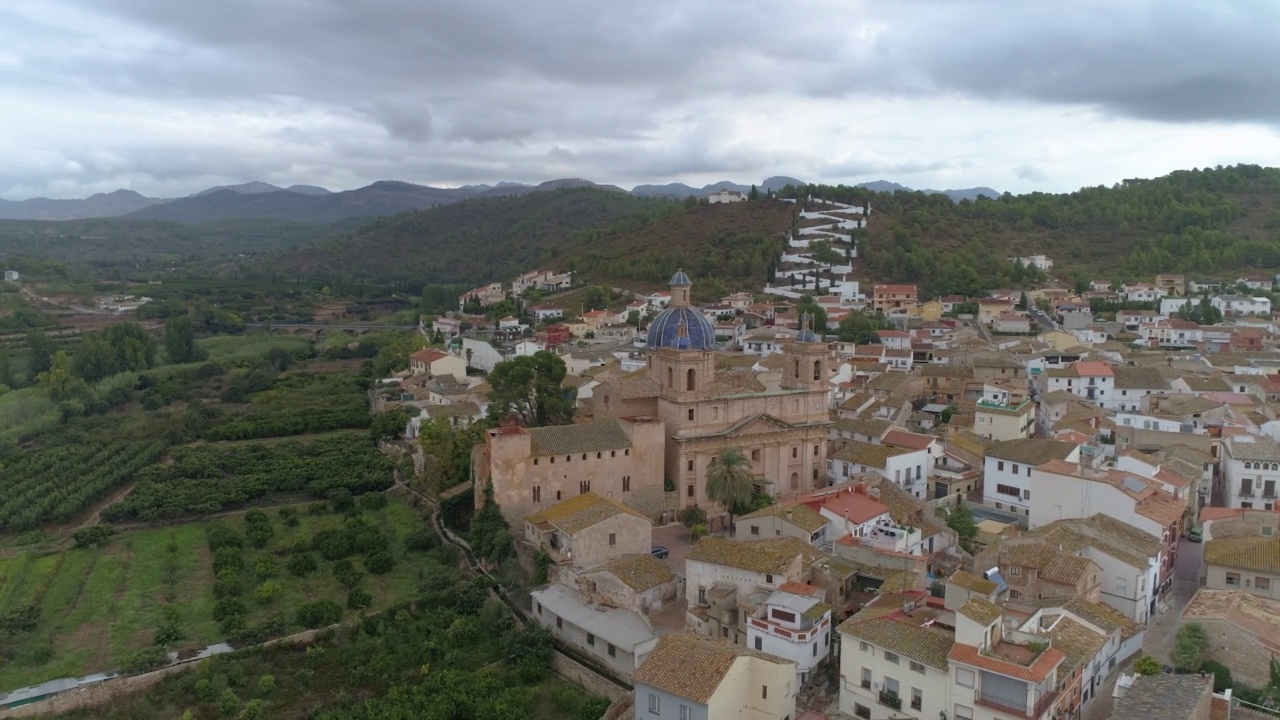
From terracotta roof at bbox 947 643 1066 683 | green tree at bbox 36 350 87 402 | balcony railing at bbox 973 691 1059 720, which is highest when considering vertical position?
terracotta roof at bbox 947 643 1066 683

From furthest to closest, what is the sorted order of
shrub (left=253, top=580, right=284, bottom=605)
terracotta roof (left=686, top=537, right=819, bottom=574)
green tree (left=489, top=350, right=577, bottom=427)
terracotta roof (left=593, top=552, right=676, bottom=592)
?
green tree (left=489, top=350, right=577, bottom=427)
shrub (left=253, top=580, right=284, bottom=605)
terracotta roof (left=593, top=552, right=676, bottom=592)
terracotta roof (left=686, top=537, right=819, bottom=574)

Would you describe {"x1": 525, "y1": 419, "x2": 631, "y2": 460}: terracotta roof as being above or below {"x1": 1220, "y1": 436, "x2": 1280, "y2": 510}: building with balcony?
above

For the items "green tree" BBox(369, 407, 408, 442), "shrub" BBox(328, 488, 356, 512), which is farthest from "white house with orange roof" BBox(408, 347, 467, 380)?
"shrub" BBox(328, 488, 356, 512)

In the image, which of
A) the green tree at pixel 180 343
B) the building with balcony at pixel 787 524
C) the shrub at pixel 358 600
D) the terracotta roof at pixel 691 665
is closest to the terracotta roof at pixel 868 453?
the building with balcony at pixel 787 524

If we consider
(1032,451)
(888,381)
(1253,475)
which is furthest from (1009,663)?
(888,381)

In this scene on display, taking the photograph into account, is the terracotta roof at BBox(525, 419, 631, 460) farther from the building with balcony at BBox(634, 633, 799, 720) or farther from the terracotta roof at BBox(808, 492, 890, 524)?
the building with balcony at BBox(634, 633, 799, 720)

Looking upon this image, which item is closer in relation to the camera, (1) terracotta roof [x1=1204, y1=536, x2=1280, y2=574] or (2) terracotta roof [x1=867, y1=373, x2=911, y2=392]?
(1) terracotta roof [x1=1204, y1=536, x2=1280, y2=574]
